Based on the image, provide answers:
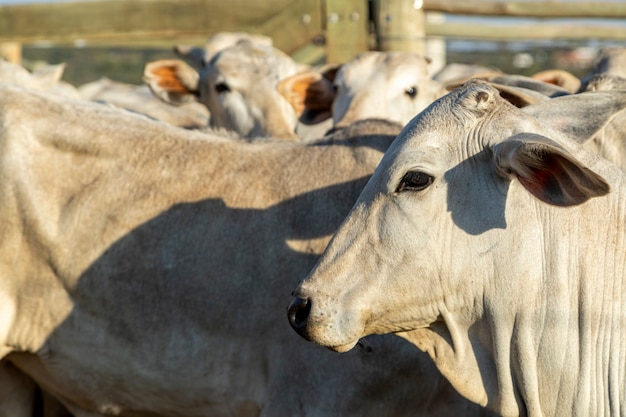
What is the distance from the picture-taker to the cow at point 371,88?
6809 millimetres

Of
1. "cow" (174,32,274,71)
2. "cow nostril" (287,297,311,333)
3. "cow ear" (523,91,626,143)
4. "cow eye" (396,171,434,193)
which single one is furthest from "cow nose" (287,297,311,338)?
"cow" (174,32,274,71)

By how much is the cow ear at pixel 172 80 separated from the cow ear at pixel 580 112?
4.36 m

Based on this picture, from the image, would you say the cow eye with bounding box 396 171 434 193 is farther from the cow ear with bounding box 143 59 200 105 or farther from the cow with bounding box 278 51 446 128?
the cow ear with bounding box 143 59 200 105

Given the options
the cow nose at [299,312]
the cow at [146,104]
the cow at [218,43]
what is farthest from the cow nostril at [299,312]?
the cow at [218,43]

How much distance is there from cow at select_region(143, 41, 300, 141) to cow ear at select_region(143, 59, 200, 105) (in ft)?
0.15

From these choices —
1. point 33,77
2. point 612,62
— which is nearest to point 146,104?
point 33,77

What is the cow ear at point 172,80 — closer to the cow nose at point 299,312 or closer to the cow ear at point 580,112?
the cow ear at point 580,112

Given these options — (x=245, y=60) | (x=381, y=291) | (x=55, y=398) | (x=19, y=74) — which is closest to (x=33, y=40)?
(x=19, y=74)

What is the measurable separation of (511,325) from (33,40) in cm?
609

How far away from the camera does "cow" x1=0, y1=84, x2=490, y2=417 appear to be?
14.7 ft

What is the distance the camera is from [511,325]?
3.71 meters

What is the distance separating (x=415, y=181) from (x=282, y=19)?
4.84 m

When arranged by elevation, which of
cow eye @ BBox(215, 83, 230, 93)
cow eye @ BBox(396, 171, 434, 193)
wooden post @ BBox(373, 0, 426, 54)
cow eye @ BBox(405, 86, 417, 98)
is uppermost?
wooden post @ BBox(373, 0, 426, 54)

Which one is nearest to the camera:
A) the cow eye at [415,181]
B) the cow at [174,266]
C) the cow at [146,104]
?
the cow eye at [415,181]
